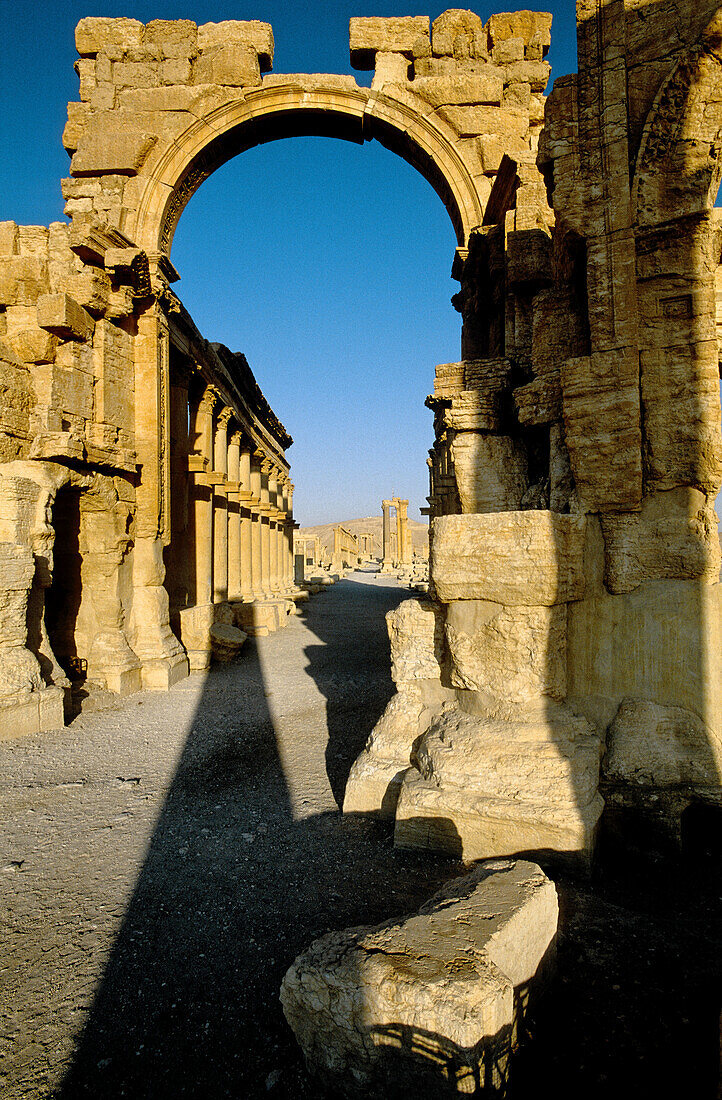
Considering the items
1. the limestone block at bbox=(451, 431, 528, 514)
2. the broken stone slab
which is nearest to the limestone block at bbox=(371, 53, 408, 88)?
the limestone block at bbox=(451, 431, 528, 514)

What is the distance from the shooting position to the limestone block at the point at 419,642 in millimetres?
3641

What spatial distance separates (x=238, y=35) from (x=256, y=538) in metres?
12.2

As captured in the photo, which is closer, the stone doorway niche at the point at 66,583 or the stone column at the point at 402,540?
the stone doorway niche at the point at 66,583

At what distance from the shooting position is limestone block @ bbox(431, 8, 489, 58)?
28.4ft

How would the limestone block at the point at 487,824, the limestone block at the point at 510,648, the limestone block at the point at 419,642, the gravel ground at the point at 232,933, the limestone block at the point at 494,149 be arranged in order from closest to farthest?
1. the gravel ground at the point at 232,933
2. the limestone block at the point at 487,824
3. the limestone block at the point at 510,648
4. the limestone block at the point at 419,642
5. the limestone block at the point at 494,149

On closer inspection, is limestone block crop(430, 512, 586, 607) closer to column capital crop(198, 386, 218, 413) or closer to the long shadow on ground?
the long shadow on ground

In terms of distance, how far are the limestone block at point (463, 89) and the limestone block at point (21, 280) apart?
642 centimetres

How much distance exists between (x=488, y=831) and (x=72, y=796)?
306cm

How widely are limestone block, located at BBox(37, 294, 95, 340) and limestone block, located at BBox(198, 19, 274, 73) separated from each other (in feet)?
18.2

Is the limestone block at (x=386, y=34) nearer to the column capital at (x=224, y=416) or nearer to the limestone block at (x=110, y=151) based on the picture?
the limestone block at (x=110, y=151)

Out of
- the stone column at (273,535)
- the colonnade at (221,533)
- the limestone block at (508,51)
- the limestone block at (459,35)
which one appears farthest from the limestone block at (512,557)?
the stone column at (273,535)

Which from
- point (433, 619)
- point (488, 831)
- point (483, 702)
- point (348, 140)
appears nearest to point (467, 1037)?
point (488, 831)

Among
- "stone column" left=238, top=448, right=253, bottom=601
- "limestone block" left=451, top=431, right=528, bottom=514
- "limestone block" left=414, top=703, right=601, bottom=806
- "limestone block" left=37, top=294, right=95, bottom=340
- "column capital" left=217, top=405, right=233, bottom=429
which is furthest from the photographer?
"stone column" left=238, top=448, right=253, bottom=601

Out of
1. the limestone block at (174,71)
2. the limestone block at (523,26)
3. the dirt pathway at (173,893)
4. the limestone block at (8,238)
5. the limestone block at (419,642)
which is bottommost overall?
the dirt pathway at (173,893)
